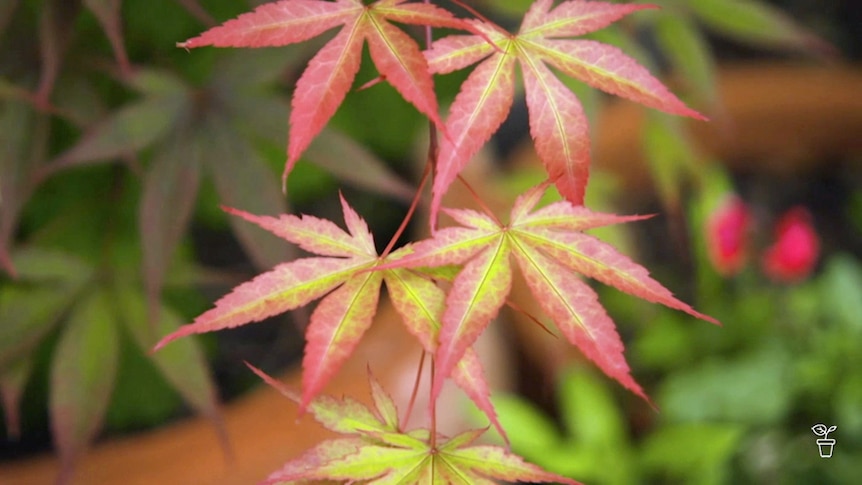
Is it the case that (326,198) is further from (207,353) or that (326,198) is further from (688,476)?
(688,476)

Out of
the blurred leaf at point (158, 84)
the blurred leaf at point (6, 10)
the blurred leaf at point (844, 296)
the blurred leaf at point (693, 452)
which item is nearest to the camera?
the blurred leaf at point (6, 10)

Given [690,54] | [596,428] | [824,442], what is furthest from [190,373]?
[824,442]

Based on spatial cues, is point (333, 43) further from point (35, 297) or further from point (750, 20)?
point (750, 20)

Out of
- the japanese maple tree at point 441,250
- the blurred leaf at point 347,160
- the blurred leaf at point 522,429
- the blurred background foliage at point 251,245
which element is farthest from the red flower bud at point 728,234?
the japanese maple tree at point 441,250

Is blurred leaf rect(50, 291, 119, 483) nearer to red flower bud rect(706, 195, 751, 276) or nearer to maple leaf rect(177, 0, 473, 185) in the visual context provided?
maple leaf rect(177, 0, 473, 185)

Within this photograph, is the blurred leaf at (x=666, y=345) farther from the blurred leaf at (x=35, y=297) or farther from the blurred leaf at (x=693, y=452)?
the blurred leaf at (x=35, y=297)
